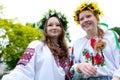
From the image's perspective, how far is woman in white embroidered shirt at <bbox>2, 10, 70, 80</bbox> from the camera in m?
3.95

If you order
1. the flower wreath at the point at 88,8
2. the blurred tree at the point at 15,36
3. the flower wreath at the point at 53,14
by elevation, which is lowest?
the blurred tree at the point at 15,36

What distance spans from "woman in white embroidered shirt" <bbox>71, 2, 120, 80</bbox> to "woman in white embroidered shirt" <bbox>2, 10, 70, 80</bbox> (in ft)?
0.72

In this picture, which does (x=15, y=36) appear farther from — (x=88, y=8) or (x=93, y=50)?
(x=93, y=50)

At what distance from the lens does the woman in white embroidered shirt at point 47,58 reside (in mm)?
3945

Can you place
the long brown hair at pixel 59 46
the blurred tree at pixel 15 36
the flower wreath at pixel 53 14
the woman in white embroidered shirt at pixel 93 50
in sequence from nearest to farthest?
the woman in white embroidered shirt at pixel 93 50 → the long brown hair at pixel 59 46 → the flower wreath at pixel 53 14 → the blurred tree at pixel 15 36

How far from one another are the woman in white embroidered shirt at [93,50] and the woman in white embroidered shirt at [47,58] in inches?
8.7

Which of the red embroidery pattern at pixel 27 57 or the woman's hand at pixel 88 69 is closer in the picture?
the woman's hand at pixel 88 69

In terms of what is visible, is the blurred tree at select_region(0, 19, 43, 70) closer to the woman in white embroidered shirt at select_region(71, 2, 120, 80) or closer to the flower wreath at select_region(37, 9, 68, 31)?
the flower wreath at select_region(37, 9, 68, 31)

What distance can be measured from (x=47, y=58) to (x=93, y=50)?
22.2 inches

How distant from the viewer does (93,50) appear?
3.81 meters

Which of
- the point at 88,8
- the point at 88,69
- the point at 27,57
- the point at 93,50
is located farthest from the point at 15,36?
the point at 88,69

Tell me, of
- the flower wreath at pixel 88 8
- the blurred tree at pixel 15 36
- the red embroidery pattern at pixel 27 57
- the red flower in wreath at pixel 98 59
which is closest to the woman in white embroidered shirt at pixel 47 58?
the red embroidery pattern at pixel 27 57

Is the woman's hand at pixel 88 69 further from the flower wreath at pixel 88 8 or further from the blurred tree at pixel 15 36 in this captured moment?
the blurred tree at pixel 15 36

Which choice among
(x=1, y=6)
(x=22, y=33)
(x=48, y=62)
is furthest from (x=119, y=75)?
(x=22, y=33)
